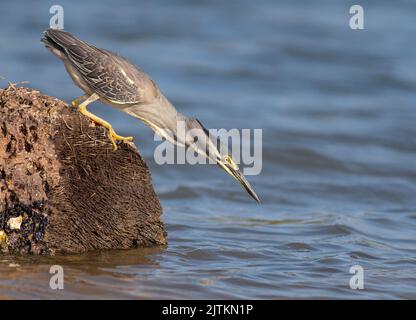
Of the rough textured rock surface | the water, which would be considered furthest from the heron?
the water

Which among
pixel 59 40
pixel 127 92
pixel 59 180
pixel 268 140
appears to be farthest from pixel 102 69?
pixel 268 140

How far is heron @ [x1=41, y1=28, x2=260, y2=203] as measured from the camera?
7.84m

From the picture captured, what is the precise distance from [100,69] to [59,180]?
1.44m

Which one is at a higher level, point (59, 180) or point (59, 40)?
point (59, 40)

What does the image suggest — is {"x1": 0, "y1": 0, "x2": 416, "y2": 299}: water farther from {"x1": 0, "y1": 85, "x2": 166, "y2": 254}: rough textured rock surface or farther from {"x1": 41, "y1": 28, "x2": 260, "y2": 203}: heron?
{"x1": 41, "y1": 28, "x2": 260, "y2": 203}: heron

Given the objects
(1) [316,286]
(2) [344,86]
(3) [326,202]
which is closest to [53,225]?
(1) [316,286]

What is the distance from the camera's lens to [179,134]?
786cm

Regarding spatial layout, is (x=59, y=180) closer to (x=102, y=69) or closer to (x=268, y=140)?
(x=102, y=69)

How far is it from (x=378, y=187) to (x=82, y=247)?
19.2ft

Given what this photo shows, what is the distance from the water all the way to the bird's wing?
1455mm

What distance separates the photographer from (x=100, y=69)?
7.98 m

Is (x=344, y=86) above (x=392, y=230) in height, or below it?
above

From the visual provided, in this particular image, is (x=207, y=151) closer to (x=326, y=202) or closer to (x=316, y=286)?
(x=316, y=286)

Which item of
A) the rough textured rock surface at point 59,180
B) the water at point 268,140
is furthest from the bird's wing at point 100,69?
the water at point 268,140
